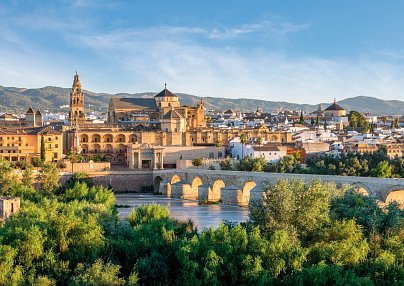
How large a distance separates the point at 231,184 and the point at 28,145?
15.5 meters

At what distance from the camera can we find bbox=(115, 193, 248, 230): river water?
27719 mm

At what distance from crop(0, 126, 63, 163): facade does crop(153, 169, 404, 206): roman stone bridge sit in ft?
23.8

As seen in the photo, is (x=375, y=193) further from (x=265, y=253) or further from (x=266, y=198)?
(x=265, y=253)

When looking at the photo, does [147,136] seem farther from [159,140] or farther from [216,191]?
[216,191]

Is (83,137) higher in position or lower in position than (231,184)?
higher

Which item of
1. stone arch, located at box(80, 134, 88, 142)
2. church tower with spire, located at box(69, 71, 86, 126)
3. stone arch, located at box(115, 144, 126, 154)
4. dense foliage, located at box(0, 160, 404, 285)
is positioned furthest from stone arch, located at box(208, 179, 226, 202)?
church tower with spire, located at box(69, 71, 86, 126)

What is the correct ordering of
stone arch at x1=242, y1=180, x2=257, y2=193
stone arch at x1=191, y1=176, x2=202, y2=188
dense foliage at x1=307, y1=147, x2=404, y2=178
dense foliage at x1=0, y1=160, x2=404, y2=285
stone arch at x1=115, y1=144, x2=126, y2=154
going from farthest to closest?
1. stone arch at x1=115, y1=144, x2=126, y2=154
2. stone arch at x1=191, y1=176, x2=202, y2=188
3. dense foliage at x1=307, y1=147, x2=404, y2=178
4. stone arch at x1=242, y1=180, x2=257, y2=193
5. dense foliage at x1=0, y1=160, x2=404, y2=285

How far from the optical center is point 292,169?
38000 millimetres

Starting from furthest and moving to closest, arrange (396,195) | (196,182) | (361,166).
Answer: (196,182), (361,166), (396,195)

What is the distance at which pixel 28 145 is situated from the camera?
145ft

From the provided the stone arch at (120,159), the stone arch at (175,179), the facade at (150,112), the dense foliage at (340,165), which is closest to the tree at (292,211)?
the dense foliage at (340,165)

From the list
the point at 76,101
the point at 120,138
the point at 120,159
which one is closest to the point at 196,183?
the point at 120,159

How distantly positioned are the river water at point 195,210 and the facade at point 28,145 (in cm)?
694

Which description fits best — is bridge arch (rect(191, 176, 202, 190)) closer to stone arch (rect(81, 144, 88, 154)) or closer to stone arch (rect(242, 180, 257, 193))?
stone arch (rect(242, 180, 257, 193))
